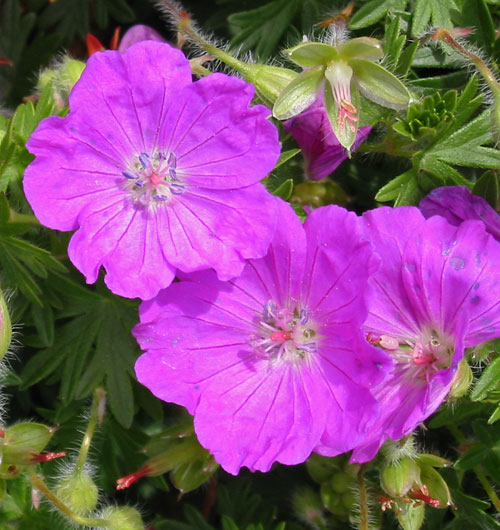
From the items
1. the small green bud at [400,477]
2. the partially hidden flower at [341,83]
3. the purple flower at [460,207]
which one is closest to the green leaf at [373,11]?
the partially hidden flower at [341,83]

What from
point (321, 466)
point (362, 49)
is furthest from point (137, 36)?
point (321, 466)

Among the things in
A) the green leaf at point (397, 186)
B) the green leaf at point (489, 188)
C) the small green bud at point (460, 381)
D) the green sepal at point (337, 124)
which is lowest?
the small green bud at point (460, 381)

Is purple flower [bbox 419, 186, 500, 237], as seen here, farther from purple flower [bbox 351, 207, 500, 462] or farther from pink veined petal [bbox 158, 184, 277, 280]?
pink veined petal [bbox 158, 184, 277, 280]

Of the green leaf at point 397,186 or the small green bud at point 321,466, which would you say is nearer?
the green leaf at point 397,186

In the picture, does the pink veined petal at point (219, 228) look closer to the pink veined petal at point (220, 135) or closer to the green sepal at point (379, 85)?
the pink veined petal at point (220, 135)

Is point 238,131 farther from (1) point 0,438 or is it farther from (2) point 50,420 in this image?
(2) point 50,420

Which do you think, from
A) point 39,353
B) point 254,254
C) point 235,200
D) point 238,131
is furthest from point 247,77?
point 39,353

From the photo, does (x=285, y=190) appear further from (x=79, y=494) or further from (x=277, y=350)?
(x=79, y=494)
